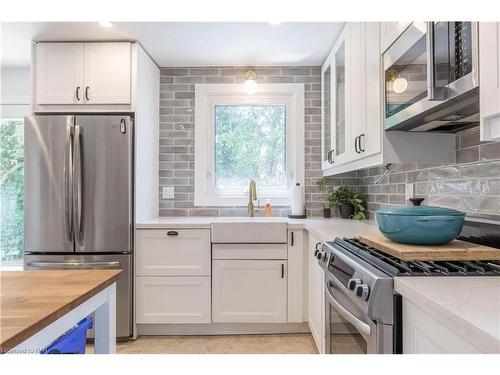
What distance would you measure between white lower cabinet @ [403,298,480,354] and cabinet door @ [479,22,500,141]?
0.55 m

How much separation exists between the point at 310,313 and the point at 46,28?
2.92 metres

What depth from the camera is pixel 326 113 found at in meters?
2.96

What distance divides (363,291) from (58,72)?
281 centimetres

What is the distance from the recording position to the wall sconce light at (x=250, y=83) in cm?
307

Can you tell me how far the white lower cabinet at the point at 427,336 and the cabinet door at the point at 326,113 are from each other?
6.31ft

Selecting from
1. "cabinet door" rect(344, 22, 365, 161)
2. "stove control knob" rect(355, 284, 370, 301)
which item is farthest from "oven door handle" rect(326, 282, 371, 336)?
"cabinet door" rect(344, 22, 365, 161)

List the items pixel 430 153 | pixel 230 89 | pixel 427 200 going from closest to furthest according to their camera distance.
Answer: pixel 430 153 < pixel 427 200 < pixel 230 89

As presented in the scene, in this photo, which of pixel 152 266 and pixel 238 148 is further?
pixel 238 148

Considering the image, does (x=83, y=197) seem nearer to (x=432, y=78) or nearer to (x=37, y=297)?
(x=37, y=297)

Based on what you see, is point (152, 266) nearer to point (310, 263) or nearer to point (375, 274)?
point (310, 263)

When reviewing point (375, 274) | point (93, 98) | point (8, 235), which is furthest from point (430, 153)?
point (8, 235)

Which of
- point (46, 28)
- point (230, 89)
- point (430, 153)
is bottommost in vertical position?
point (430, 153)

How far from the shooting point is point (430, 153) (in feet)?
5.59

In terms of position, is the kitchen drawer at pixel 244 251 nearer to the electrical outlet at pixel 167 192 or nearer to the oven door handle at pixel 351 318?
the electrical outlet at pixel 167 192
